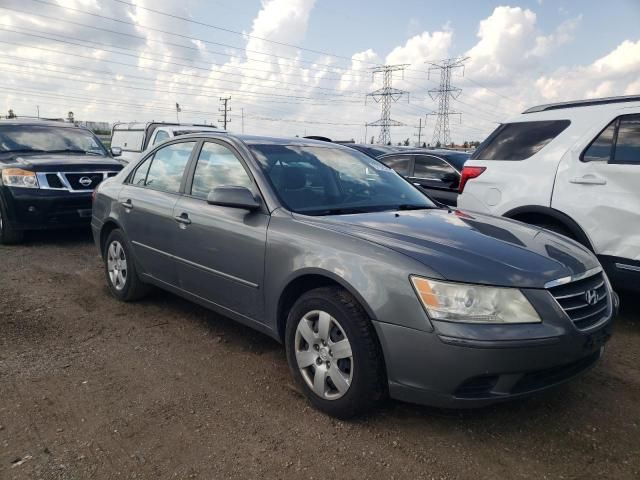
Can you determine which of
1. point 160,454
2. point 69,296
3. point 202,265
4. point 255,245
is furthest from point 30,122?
point 160,454

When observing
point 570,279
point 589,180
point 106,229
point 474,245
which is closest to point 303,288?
point 474,245

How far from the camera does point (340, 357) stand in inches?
113

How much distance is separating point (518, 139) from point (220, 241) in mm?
3392

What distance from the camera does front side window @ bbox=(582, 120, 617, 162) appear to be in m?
4.68

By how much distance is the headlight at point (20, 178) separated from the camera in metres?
7.23

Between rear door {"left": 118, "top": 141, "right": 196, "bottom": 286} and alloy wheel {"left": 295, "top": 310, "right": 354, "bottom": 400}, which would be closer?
alloy wheel {"left": 295, "top": 310, "right": 354, "bottom": 400}

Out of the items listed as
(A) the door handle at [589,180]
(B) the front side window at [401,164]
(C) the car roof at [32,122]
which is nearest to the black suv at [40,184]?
(C) the car roof at [32,122]

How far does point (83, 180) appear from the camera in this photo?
24.8 feet

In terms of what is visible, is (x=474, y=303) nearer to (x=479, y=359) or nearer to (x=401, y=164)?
(x=479, y=359)

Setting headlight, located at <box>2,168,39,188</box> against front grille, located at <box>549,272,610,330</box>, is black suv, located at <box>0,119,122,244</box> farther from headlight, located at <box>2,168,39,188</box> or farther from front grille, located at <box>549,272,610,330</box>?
front grille, located at <box>549,272,610,330</box>

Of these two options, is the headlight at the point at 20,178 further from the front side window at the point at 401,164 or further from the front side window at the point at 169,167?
the front side window at the point at 401,164

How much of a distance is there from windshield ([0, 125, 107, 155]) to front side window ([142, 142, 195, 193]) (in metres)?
4.50

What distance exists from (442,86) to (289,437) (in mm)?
54776

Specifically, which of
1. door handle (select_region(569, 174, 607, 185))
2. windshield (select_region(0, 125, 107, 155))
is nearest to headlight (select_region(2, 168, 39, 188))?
windshield (select_region(0, 125, 107, 155))
